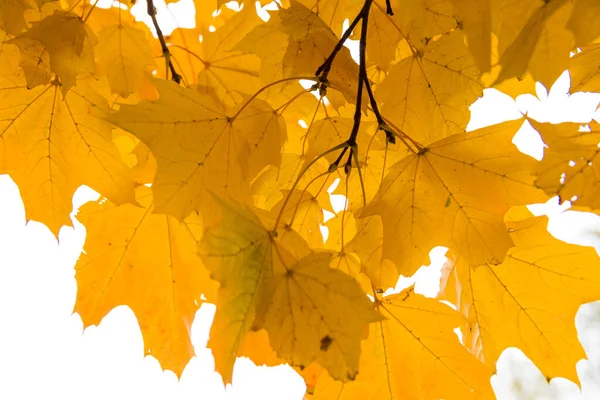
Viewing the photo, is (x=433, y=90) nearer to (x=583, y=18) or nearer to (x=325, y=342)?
(x=583, y=18)

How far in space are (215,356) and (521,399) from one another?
2.18 metres

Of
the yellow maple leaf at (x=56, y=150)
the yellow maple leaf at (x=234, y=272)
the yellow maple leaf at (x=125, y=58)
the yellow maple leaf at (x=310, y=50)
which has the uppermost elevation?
the yellow maple leaf at (x=125, y=58)

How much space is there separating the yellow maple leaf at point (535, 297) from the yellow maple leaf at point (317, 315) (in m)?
0.34

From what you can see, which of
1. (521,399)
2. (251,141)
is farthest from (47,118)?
(521,399)

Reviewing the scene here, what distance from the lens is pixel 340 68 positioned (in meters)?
0.72

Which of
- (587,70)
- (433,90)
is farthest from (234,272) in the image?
(587,70)

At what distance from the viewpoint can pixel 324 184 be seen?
90 cm

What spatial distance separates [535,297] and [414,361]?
7.5 inches

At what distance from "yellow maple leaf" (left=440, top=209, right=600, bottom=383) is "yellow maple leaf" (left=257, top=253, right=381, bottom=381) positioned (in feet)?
1.13

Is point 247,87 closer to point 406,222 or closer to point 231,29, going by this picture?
point 231,29

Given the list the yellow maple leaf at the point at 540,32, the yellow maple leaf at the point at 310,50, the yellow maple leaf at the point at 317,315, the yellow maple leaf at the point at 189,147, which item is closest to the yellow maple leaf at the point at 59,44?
the yellow maple leaf at the point at 189,147

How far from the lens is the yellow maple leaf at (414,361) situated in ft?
2.50

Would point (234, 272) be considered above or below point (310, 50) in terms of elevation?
below

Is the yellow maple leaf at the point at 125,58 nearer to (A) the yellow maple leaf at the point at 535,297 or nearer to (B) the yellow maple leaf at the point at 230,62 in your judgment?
(B) the yellow maple leaf at the point at 230,62
